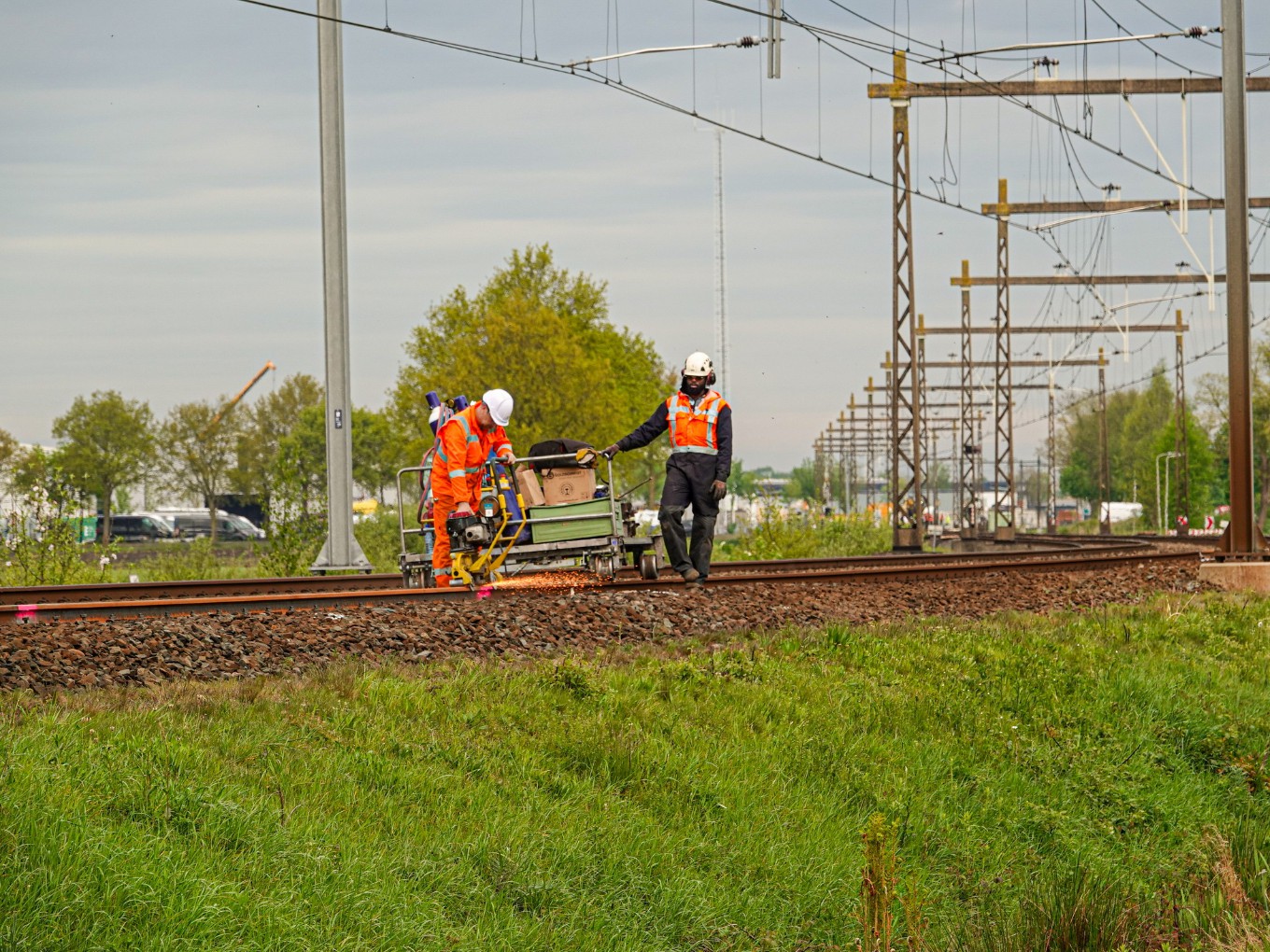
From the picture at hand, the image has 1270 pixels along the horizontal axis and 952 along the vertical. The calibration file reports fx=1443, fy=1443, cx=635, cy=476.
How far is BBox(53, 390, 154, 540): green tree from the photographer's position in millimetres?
71812

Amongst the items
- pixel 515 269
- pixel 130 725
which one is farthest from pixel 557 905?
pixel 515 269

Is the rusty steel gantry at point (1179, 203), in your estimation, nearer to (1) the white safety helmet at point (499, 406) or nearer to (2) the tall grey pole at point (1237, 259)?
(2) the tall grey pole at point (1237, 259)

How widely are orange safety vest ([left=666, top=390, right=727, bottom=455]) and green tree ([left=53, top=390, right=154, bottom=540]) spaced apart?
62.1 meters

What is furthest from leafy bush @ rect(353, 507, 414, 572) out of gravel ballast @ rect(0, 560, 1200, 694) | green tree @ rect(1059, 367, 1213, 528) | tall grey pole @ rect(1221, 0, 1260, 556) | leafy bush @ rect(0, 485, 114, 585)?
green tree @ rect(1059, 367, 1213, 528)

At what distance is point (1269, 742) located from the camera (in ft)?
34.6

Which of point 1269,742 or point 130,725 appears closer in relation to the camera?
point 130,725

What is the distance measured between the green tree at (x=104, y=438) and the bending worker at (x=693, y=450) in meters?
61.9

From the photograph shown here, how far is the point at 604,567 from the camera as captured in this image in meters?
14.8

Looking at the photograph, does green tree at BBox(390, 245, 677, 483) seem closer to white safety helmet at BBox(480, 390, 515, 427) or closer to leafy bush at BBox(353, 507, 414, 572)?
leafy bush at BBox(353, 507, 414, 572)

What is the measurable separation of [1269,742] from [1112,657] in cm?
177

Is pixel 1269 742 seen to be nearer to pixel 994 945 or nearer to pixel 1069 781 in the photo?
pixel 1069 781

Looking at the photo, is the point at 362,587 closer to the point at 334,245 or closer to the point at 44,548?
the point at 334,245

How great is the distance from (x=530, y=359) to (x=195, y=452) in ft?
156

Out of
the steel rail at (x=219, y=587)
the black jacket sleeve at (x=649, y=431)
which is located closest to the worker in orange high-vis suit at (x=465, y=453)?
the black jacket sleeve at (x=649, y=431)
